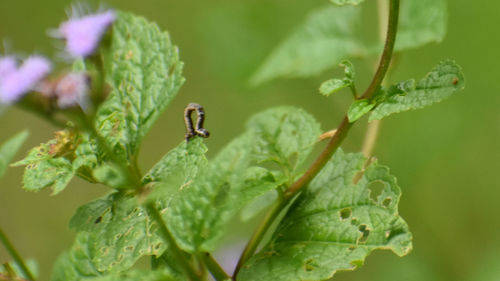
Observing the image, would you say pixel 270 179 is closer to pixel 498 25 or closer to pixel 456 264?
pixel 456 264

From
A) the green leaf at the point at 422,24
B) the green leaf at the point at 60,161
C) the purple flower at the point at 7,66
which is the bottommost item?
the green leaf at the point at 422,24

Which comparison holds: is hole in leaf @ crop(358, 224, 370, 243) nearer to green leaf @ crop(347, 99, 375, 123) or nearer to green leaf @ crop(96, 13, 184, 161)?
green leaf @ crop(347, 99, 375, 123)

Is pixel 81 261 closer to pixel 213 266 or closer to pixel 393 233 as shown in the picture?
pixel 213 266

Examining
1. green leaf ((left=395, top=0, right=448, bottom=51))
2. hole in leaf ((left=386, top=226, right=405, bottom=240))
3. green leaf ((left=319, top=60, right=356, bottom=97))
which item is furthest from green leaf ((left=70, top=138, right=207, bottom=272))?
green leaf ((left=395, top=0, right=448, bottom=51))

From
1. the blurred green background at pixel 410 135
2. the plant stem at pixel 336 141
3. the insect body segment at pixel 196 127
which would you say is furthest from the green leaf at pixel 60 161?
the blurred green background at pixel 410 135

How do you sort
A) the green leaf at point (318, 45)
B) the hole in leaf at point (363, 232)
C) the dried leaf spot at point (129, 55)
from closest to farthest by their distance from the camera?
the hole in leaf at point (363, 232) → the dried leaf spot at point (129, 55) → the green leaf at point (318, 45)

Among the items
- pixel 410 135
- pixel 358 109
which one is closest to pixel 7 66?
pixel 358 109

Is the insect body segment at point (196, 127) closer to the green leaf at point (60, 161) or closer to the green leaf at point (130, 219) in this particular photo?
the green leaf at point (130, 219)
